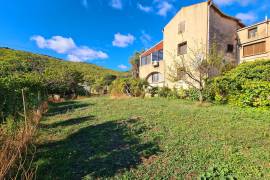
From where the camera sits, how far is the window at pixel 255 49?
19.1 meters

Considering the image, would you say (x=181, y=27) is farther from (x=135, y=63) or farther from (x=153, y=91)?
(x=135, y=63)

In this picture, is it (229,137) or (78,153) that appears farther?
(229,137)

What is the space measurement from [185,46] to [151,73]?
6370mm

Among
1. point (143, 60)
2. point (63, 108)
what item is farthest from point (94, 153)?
point (143, 60)

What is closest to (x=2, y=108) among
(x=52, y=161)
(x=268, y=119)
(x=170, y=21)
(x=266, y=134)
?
(x=52, y=161)

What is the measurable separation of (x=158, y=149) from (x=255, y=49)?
19.1 meters

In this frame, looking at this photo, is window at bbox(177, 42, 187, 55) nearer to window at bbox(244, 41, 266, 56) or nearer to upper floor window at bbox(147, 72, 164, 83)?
upper floor window at bbox(147, 72, 164, 83)

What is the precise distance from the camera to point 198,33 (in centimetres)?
1942

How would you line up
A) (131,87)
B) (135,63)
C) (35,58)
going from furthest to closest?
(135,63) < (35,58) < (131,87)

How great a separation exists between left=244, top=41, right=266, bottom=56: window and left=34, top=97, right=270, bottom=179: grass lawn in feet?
44.9

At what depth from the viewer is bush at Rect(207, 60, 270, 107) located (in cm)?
1085

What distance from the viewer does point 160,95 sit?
822 inches

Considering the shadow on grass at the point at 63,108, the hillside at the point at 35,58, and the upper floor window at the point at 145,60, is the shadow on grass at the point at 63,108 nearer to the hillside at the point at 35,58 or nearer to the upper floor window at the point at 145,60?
the hillside at the point at 35,58

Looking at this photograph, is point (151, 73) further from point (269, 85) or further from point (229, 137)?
point (229, 137)
